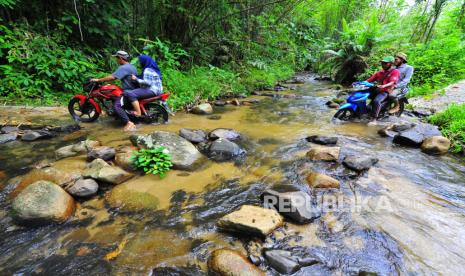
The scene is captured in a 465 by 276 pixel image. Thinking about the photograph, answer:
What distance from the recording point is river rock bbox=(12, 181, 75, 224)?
112 inches

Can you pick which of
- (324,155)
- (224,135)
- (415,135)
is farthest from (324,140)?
(224,135)

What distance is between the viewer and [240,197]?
3.55m

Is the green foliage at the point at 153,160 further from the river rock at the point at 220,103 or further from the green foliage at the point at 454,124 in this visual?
the green foliage at the point at 454,124

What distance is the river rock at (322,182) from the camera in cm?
377

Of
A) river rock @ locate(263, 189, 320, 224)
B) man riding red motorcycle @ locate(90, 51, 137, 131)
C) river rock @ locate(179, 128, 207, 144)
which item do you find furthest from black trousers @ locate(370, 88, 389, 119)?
man riding red motorcycle @ locate(90, 51, 137, 131)

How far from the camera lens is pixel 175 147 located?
15.1 ft

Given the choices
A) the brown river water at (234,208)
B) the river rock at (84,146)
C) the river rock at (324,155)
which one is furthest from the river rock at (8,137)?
the river rock at (324,155)

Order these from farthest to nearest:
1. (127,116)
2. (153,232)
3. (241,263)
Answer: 1. (127,116)
2. (153,232)
3. (241,263)

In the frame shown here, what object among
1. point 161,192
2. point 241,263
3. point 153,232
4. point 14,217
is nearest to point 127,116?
point 161,192

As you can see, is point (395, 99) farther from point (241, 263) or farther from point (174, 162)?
point (241, 263)

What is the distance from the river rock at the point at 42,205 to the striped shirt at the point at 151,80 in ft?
11.1

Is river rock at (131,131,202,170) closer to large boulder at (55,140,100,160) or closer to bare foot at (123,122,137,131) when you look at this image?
large boulder at (55,140,100,160)

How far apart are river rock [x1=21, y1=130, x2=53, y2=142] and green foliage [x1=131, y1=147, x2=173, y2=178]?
238 centimetres

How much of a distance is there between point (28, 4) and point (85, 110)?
4.08 metres
